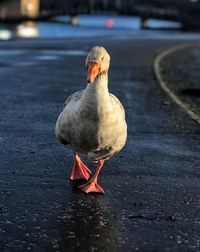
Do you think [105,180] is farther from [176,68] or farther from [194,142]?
[176,68]

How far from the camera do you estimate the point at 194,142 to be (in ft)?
31.6

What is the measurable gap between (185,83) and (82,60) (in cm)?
760

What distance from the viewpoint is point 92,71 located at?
5.74m

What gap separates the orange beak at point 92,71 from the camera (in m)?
5.69

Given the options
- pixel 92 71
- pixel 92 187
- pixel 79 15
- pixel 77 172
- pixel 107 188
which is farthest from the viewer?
pixel 79 15

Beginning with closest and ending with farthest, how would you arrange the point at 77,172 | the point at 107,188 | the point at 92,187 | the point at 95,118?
the point at 95,118, the point at 92,187, the point at 107,188, the point at 77,172

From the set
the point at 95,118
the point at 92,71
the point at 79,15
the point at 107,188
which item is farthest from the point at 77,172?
the point at 79,15

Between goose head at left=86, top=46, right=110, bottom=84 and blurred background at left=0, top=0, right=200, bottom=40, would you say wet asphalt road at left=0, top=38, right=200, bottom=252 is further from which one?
blurred background at left=0, top=0, right=200, bottom=40

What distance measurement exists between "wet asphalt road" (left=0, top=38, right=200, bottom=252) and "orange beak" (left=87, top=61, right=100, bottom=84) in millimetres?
1567

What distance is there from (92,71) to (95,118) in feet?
1.86

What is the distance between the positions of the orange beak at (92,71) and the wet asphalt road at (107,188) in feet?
5.14

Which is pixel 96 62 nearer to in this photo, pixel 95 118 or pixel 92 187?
pixel 95 118

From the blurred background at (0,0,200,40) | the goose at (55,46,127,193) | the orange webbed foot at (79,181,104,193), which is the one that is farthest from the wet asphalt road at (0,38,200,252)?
the blurred background at (0,0,200,40)

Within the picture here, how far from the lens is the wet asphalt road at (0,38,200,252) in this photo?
5.38m
